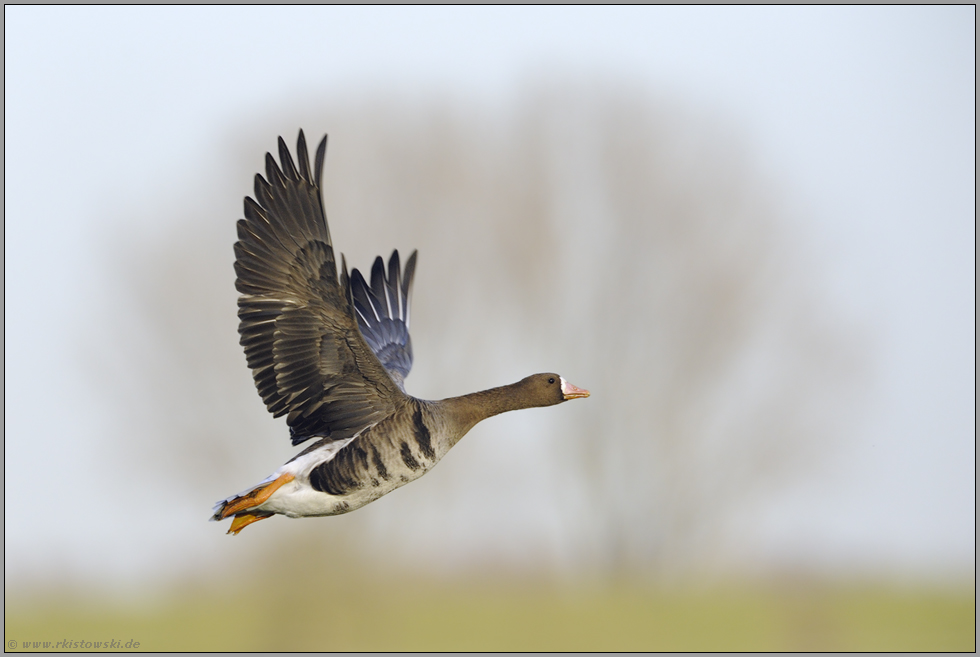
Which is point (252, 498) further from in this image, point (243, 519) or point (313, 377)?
point (313, 377)

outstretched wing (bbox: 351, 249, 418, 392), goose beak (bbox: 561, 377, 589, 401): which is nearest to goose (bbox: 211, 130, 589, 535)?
goose beak (bbox: 561, 377, 589, 401)

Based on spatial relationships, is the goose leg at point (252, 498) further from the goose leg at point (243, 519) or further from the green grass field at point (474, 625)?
the green grass field at point (474, 625)

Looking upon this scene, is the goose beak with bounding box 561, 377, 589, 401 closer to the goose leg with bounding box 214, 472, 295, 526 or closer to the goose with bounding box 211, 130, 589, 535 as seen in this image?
the goose with bounding box 211, 130, 589, 535

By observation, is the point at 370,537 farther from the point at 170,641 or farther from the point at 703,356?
the point at 703,356

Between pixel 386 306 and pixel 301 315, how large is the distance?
315cm

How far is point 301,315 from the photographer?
7.91 metres

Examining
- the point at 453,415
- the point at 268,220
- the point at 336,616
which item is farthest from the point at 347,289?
the point at 336,616

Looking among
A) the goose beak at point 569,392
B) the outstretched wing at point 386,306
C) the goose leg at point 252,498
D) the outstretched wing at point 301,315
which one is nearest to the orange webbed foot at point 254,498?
the goose leg at point 252,498

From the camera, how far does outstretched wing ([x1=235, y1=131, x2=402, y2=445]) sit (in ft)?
25.5

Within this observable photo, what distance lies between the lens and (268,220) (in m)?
7.86

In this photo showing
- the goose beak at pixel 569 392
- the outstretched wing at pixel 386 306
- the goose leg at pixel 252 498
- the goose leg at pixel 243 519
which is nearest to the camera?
the goose leg at pixel 252 498

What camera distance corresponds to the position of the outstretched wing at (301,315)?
7762mm

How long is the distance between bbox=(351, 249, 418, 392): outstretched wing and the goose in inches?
88.7

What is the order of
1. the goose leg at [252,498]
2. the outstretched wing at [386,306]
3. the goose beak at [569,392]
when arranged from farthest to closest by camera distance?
the outstretched wing at [386,306]
the goose beak at [569,392]
the goose leg at [252,498]
